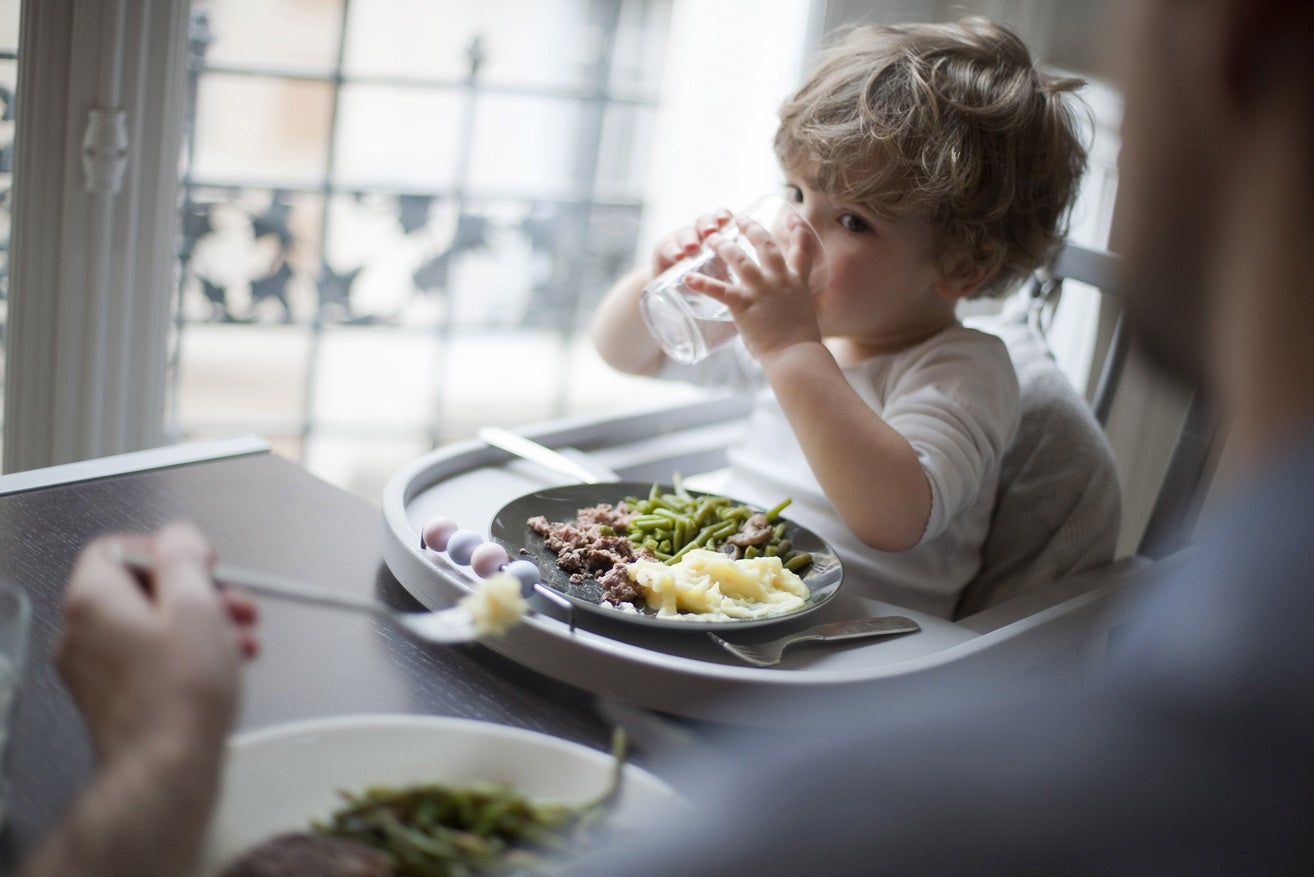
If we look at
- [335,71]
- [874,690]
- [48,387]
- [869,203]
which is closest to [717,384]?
[869,203]

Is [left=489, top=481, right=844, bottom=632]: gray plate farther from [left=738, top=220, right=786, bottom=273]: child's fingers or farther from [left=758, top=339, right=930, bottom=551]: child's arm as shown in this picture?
[left=738, top=220, right=786, bottom=273]: child's fingers

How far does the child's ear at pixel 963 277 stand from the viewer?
1.22 meters

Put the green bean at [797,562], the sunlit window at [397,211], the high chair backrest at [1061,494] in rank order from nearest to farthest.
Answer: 1. the green bean at [797,562]
2. the high chair backrest at [1061,494]
3. the sunlit window at [397,211]

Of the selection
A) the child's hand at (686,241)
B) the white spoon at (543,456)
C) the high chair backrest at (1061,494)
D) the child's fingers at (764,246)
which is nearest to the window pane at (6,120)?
the white spoon at (543,456)

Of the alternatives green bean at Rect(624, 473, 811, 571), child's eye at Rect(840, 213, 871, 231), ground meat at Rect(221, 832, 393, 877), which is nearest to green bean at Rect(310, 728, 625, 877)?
ground meat at Rect(221, 832, 393, 877)

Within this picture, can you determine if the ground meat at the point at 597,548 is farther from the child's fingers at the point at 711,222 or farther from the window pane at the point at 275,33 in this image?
the window pane at the point at 275,33

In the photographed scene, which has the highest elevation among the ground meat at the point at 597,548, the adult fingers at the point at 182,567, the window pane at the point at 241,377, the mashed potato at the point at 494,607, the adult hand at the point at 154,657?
the adult fingers at the point at 182,567

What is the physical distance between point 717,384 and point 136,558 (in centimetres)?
96

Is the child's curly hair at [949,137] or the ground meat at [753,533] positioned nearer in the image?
the ground meat at [753,533]

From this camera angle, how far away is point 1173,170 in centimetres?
54

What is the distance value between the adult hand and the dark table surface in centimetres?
6

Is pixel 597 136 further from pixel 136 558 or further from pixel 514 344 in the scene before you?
pixel 136 558

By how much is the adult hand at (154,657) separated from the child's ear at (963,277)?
904mm

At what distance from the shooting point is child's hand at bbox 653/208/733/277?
1.17 metres
